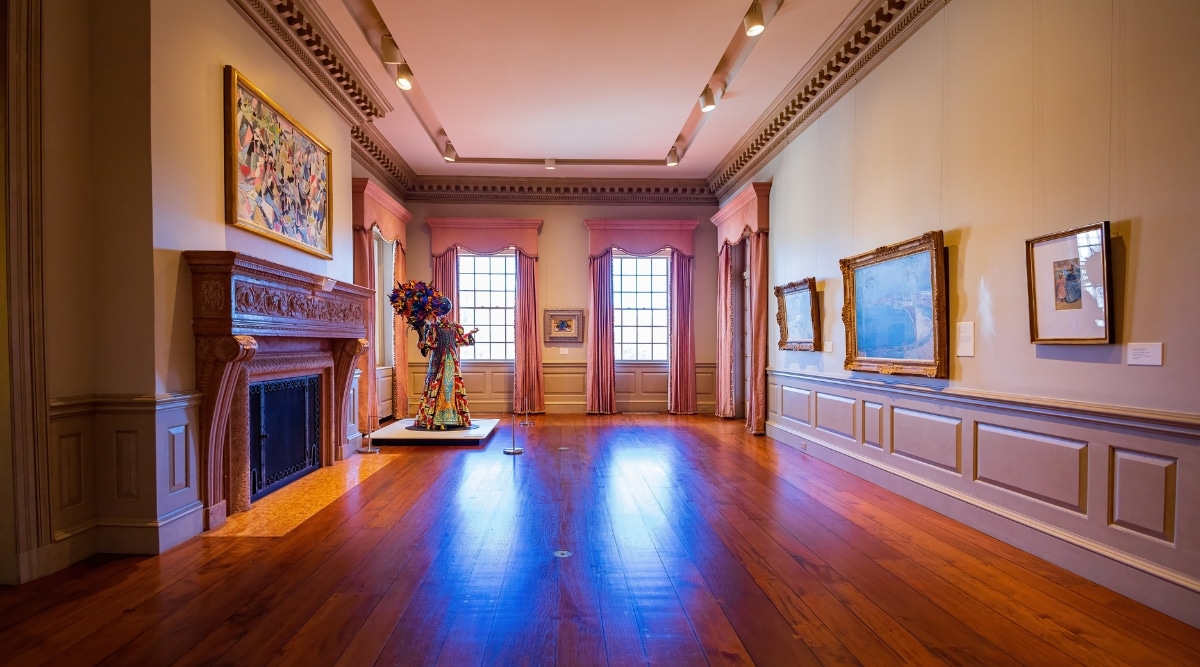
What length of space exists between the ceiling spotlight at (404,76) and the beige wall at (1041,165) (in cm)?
461

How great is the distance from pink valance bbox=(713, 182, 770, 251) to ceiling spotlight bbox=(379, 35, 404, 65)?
15.9 feet

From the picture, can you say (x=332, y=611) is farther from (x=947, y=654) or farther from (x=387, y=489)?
(x=947, y=654)

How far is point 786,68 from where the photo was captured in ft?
19.7

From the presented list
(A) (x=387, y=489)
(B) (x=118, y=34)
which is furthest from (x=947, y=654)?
(B) (x=118, y=34)

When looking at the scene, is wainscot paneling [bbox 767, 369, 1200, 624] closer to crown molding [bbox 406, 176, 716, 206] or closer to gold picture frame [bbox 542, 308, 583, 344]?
gold picture frame [bbox 542, 308, 583, 344]

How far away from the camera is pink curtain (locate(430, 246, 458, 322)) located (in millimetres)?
10070

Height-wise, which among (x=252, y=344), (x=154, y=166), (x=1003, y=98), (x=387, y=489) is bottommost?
(x=387, y=489)

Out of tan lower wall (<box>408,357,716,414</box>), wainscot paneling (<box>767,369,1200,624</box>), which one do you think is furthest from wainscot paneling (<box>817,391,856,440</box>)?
tan lower wall (<box>408,357,716,414</box>)

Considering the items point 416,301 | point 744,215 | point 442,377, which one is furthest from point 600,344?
point 416,301

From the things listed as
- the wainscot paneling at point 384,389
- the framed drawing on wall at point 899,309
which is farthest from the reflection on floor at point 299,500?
the framed drawing on wall at point 899,309

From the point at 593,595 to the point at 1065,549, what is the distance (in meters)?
2.72

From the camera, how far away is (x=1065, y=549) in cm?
324

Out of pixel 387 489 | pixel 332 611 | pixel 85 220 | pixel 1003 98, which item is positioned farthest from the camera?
pixel 387 489

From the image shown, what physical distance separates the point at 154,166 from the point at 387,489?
2952 millimetres
